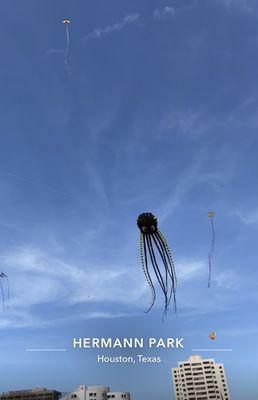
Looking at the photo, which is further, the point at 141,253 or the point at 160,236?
the point at 160,236

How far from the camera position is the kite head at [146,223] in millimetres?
83000

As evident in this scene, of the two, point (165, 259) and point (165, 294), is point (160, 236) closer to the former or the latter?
point (165, 259)

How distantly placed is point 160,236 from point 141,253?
8.08 metres

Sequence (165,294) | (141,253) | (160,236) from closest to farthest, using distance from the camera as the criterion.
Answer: (165,294) < (141,253) < (160,236)

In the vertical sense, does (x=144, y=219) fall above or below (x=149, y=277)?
above

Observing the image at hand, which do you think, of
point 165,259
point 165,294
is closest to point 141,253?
point 165,259

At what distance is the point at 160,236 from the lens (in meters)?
82.8

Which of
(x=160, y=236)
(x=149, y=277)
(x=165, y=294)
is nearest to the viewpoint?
(x=165, y=294)

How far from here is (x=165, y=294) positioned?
6059 centimetres

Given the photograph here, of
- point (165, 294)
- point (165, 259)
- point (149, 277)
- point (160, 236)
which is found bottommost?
point (165, 294)

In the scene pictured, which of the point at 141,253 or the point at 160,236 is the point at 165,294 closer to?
the point at 141,253

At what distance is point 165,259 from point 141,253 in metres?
4.86

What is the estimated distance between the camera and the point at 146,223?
→ 83.1 metres

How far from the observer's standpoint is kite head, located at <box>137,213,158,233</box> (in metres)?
83.0
